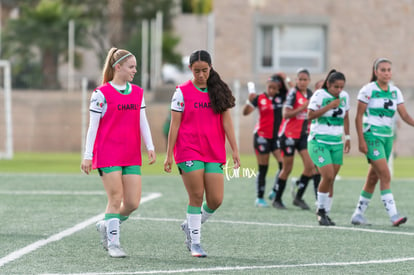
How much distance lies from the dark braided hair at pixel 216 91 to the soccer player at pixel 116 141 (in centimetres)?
69

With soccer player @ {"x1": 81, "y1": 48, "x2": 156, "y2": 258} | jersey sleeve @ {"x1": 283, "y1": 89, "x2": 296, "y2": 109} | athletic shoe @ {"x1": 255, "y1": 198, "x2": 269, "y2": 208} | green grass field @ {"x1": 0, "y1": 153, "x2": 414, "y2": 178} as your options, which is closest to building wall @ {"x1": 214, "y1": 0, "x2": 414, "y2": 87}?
green grass field @ {"x1": 0, "y1": 153, "x2": 414, "y2": 178}

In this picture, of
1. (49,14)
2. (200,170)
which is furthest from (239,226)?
(49,14)

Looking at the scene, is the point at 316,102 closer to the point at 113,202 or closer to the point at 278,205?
the point at 278,205

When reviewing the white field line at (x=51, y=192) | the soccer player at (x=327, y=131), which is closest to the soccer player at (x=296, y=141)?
the soccer player at (x=327, y=131)

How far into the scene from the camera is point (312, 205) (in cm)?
1469

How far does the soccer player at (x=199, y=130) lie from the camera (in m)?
9.05

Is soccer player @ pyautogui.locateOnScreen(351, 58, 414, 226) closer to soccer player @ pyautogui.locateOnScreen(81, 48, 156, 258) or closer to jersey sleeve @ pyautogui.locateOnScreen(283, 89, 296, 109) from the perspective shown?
jersey sleeve @ pyautogui.locateOnScreen(283, 89, 296, 109)

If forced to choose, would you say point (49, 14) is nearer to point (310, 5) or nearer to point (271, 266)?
point (310, 5)

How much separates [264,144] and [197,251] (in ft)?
19.1

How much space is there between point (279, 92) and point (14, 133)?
2321 cm

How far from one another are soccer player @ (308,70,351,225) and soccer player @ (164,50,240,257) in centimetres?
281

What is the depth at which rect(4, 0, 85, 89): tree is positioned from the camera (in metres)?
50.0

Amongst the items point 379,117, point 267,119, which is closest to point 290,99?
point 267,119

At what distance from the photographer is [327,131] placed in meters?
11.8
